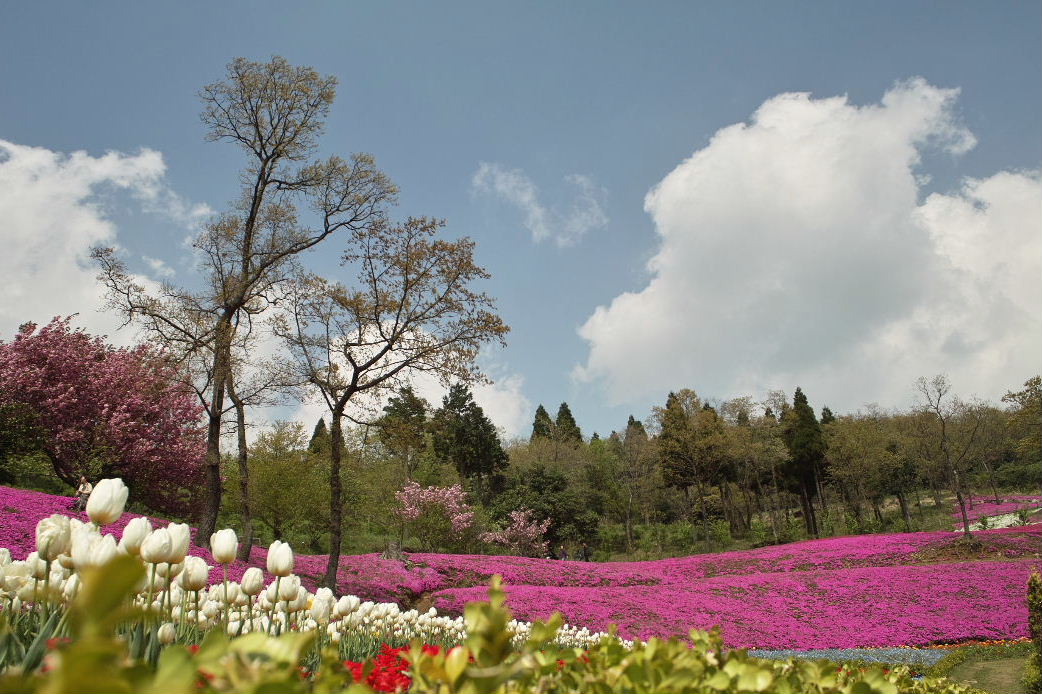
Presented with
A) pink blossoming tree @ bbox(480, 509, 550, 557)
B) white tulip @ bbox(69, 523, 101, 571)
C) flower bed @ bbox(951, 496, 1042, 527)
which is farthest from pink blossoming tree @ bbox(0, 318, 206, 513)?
flower bed @ bbox(951, 496, 1042, 527)

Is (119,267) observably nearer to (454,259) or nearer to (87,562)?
(454,259)

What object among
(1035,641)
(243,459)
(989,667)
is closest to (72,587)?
(1035,641)

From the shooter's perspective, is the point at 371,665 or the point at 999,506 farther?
the point at 999,506

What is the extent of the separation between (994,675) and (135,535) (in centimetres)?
1467

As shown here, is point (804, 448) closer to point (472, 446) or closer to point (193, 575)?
point (472, 446)

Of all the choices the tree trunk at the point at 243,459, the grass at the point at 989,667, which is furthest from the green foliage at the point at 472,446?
the grass at the point at 989,667

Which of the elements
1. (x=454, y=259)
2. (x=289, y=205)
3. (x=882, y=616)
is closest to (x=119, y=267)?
(x=289, y=205)

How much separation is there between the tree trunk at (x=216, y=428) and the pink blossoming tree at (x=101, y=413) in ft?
12.9

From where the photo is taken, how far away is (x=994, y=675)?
1111cm

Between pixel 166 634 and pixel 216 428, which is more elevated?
pixel 216 428

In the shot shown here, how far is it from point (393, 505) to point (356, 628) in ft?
81.5

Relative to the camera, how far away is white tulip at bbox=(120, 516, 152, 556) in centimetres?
216

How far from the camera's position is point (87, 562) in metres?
1.79

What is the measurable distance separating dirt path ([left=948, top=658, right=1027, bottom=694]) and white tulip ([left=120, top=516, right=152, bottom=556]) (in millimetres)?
12875
